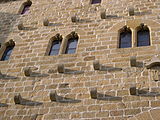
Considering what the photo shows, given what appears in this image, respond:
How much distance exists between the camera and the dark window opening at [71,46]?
9172mm

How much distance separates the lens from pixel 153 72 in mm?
7609

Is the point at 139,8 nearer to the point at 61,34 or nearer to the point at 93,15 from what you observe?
the point at 93,15

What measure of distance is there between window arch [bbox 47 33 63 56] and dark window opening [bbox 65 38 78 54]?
0.29 meters

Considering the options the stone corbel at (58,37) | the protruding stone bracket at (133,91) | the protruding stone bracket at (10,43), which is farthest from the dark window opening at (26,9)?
the protruding stone bracket at (133,91)

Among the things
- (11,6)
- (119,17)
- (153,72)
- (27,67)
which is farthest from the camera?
(11,6)

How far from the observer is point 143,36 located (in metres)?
8.91

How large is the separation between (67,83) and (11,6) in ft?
18.6

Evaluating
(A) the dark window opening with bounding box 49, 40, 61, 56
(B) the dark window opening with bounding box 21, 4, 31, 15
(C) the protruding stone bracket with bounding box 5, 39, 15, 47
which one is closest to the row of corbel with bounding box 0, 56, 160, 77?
(A) the dark window opening with bounding box 49, 40, 61, 56

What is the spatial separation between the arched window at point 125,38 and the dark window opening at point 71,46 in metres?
1.32

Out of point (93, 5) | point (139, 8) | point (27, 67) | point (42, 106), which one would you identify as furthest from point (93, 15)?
point (42, 106)

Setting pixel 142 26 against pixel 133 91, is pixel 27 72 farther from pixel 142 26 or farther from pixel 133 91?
pixel 142 26

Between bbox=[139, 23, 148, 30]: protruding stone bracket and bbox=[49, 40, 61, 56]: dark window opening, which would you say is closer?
bbox=[139, 23, 148, 30]: protruding stone bracket

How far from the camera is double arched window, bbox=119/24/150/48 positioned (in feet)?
28.4

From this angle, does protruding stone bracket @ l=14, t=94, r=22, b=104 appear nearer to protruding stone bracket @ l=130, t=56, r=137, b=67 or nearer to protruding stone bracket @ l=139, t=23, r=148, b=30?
protruding stone bracket @ l=130, t=56, r=137, b=67
